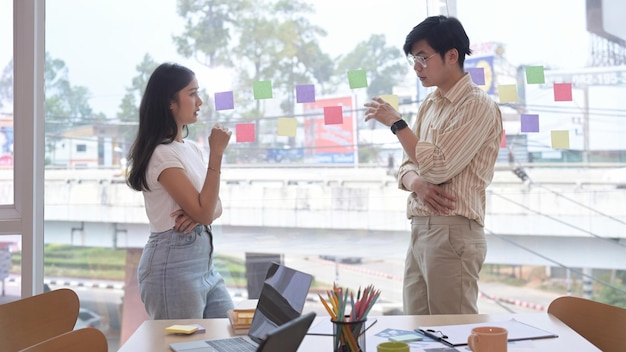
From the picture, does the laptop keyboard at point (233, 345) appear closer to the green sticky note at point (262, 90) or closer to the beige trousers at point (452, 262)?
the beige trousers at point (452, 262)

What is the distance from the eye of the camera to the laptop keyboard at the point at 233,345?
1.87 m

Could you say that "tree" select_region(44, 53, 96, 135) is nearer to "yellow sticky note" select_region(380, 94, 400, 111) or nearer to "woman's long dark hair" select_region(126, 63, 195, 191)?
"woman's long dark hair" select_region(126, 63, 195, 191)

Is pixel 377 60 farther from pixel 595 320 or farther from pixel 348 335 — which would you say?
pixel 348 335

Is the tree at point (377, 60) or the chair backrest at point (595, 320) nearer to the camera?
the chair backrest at point (595, 320)

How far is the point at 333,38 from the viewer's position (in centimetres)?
349

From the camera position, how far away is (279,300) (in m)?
1.88

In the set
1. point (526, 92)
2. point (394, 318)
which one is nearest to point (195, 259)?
point (394, 318)

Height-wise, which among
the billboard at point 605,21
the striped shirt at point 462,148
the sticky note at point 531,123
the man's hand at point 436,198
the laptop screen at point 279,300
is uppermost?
the billboard at point 605,21

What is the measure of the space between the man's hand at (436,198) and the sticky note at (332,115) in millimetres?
946

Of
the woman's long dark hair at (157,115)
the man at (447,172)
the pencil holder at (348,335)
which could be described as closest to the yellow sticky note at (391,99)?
the man at (447,172)

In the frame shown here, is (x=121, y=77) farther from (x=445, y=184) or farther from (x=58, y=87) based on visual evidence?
(x=445, y=184)

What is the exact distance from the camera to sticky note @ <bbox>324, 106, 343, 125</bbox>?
3.45 m

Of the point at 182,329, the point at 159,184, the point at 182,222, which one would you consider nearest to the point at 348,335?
the point at 182,329

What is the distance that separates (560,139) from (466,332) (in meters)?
1.79
